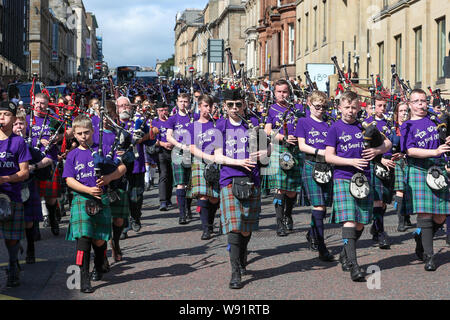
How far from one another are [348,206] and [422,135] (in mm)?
1267

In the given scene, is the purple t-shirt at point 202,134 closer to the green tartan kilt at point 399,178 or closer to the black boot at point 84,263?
the green tartan kilt at point 399,178

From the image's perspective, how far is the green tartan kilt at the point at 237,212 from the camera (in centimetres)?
705

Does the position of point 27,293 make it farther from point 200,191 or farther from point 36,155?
point 200,191

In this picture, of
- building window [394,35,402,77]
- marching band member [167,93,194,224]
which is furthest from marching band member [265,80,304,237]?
building window [394,35,402,77]

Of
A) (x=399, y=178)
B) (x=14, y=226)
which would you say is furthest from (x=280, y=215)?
(x=14, y=226)

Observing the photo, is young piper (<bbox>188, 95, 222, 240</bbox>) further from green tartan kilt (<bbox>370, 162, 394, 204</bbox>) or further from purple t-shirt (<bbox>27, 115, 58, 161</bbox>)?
green tartan kilt (<bbox>370, 162, 394, 204</bbox>)

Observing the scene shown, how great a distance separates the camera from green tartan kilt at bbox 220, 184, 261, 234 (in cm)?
705

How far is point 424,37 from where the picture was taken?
26.2 m

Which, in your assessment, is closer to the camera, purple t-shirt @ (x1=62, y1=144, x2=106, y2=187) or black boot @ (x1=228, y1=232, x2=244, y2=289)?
black boot @ (x1=228, y1=232, x2=244, y2=289)

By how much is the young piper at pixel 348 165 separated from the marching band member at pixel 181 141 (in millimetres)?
3992

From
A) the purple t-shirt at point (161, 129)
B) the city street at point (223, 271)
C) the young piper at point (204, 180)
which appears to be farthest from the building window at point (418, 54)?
the young piper at point (204, 180)

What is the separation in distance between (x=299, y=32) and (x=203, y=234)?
135 feet

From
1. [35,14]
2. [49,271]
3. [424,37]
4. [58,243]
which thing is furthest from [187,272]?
[35,14]

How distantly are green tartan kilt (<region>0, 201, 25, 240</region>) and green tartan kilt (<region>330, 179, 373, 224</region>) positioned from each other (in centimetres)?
312
